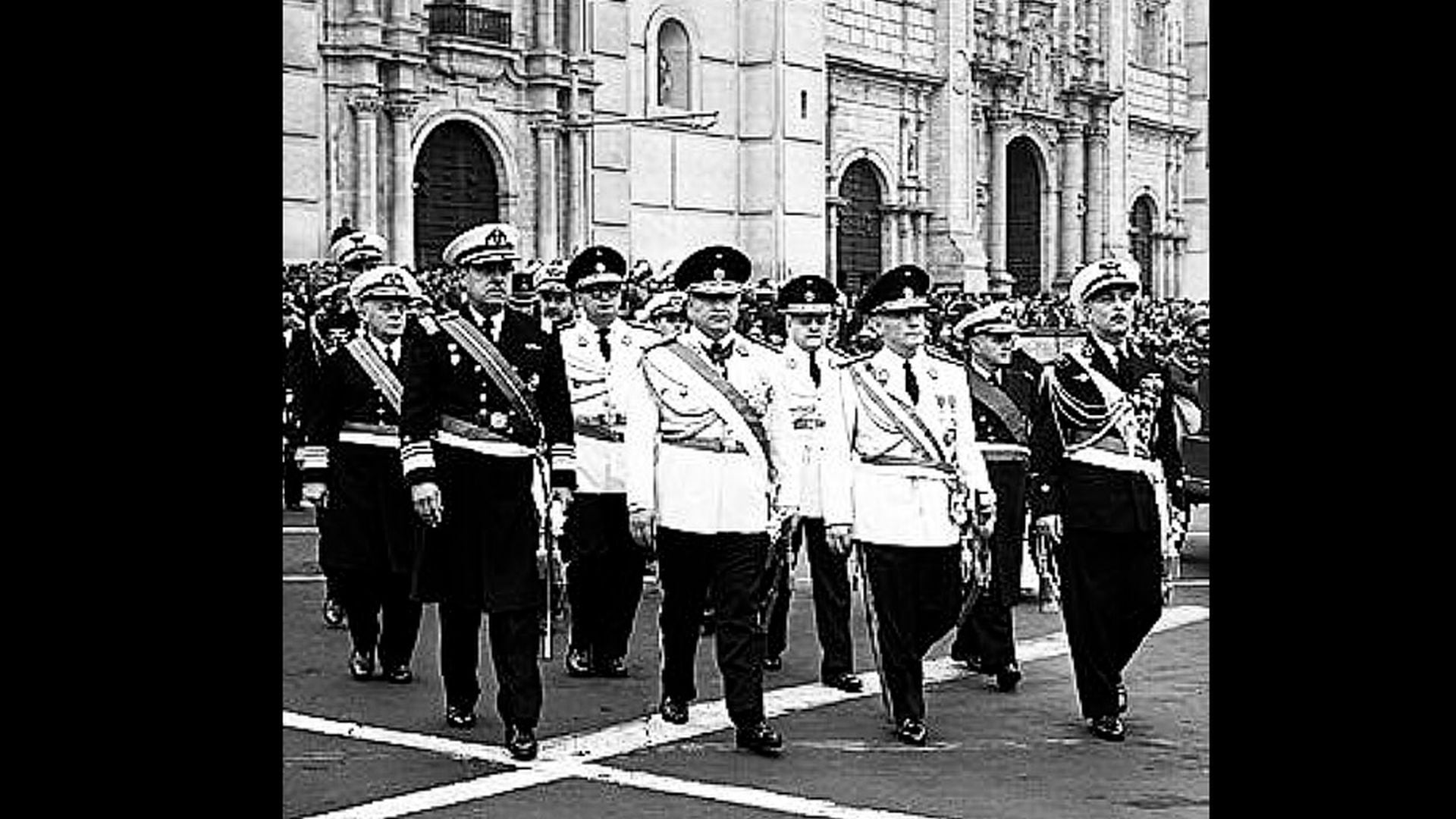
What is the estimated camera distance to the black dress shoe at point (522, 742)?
26.9 feet

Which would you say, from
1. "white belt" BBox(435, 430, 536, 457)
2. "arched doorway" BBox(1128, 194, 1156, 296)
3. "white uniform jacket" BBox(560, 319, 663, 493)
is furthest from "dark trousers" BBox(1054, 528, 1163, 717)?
"arched doorway" BBox(1128, 194, 1156, 296)

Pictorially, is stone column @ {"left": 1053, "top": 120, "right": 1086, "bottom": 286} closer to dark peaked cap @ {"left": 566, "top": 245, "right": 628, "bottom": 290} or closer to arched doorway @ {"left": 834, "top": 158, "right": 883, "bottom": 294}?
arched doorway @ {"left": 834, "top": 158, "right": 883, "bottom": 294}

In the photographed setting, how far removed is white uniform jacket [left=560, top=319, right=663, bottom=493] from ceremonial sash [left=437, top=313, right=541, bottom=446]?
210cm

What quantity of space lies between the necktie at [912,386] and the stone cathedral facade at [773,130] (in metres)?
8.45

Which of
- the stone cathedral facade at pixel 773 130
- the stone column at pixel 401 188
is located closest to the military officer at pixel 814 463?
the stone cathedral facade at pixel 773 130

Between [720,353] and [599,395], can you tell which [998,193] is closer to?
[599,395]

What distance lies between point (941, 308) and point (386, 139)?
6471 millimetres

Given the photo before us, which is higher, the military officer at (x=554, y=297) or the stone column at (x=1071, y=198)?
the stone column at (x=1071, y=198)

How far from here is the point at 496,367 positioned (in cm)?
846

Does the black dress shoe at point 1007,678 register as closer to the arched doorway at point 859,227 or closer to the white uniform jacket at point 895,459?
the white uniform jacket at point 895,459

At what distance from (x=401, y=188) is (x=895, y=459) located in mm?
13820

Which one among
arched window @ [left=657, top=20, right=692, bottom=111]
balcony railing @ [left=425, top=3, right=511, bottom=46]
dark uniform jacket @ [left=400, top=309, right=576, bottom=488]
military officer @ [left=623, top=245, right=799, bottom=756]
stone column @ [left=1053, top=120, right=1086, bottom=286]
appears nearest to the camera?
dark uniform jacket @ [left=400, top=309, right=576, bottom=488]

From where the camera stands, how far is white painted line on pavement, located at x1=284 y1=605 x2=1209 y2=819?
291 inches
